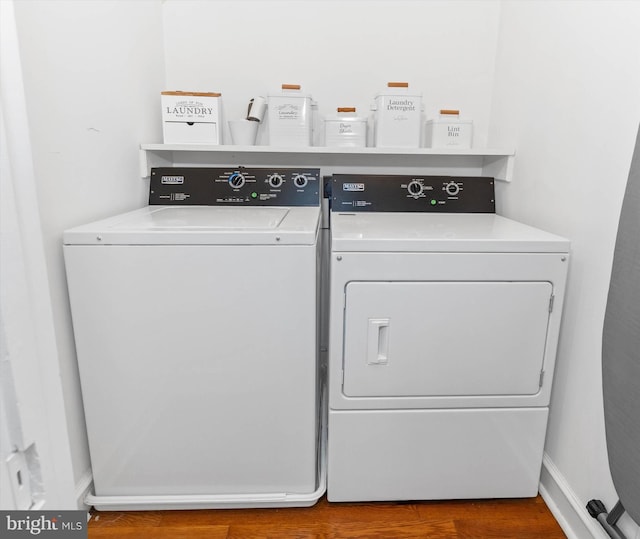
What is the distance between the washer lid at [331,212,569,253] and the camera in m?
1.17

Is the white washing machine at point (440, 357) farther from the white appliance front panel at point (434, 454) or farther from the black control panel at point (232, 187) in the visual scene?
the black control panel at point (232, 187)

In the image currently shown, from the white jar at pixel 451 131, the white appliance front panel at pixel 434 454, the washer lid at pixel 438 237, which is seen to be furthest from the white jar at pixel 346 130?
the white appliance front panel at pixel 434 454

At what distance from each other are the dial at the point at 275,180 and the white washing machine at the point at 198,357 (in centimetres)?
39

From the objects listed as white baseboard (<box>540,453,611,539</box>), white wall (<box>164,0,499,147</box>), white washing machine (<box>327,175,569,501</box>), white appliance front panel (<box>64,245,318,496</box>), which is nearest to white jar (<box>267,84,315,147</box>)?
white wall (<box>164,0,499,147</box>)

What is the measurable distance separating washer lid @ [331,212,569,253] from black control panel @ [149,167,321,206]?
33cm

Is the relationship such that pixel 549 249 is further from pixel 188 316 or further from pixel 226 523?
pixel 226 523

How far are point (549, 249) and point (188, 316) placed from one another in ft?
3.38

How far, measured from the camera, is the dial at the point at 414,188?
1.74 metres

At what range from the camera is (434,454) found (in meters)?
1.34

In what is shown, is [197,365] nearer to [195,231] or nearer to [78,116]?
[195,231]

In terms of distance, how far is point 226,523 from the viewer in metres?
1.33

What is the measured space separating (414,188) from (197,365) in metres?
1.08

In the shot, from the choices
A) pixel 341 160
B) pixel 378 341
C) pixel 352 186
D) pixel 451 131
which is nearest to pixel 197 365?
pixel 378 341

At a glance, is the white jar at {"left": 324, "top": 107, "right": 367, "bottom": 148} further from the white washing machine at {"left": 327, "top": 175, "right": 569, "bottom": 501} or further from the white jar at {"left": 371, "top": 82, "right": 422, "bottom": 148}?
the white washing machine at {"left": 327, "top": 175, "right": 569, "bottom": 501}
